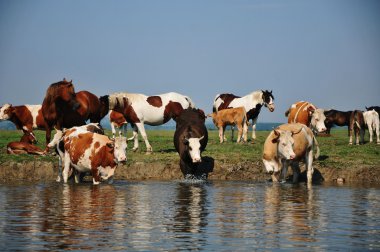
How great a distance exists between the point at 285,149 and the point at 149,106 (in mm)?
10954

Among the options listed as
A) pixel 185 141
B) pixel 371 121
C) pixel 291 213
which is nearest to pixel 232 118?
pixel 371 121

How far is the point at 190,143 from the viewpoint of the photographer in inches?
973

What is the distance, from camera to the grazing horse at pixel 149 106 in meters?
32.3

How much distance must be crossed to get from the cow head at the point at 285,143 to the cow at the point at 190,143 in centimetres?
266

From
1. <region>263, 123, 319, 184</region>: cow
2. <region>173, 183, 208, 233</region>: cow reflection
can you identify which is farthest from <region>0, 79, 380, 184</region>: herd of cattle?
<region>173, 183, 208, 233</region>: cow reflection

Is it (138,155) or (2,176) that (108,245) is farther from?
(138,155)

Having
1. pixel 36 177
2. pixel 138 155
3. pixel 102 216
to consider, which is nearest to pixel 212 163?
pixel 138 155

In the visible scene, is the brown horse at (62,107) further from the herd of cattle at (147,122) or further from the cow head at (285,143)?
the cow head at (285,143)

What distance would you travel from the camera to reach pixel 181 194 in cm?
2022

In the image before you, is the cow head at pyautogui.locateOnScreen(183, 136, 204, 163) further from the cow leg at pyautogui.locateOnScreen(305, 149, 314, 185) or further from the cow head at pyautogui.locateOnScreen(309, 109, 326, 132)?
the cow head at pyautogui.locateOnScreen(309, 109, 326, 132)

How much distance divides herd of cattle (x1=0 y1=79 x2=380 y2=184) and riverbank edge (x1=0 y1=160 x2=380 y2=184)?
91 cm

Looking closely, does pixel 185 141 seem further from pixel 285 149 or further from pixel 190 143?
pixel 285 149

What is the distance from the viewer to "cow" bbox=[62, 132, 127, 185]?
21.9 meters

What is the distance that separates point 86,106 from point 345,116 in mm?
17342
